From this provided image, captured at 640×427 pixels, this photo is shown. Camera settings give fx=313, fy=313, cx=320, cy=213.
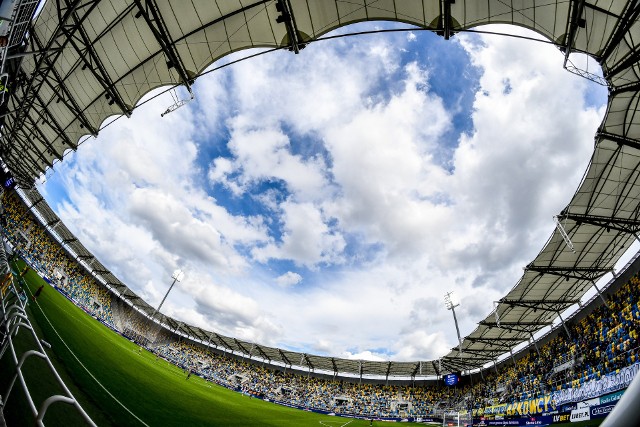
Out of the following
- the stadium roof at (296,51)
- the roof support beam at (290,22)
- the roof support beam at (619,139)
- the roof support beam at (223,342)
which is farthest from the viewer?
the roof support beam at (223,342)

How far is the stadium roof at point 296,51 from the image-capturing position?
11088 mm

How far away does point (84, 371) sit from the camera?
11.9 m

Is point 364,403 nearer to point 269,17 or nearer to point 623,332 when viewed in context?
point 623,332

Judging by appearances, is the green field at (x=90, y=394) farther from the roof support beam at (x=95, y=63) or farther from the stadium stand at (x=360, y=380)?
the roof support beam at (x=95, y=63)

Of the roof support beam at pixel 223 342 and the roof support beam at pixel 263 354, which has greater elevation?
the roof support beam at pixel 223 342

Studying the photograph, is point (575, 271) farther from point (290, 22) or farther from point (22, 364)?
point (22, 364)

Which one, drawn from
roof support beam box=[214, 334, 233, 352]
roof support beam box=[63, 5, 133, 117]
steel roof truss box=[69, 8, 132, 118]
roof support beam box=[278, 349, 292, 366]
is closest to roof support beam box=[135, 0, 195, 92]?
roof support beam box=[63, 5, 133, 117]

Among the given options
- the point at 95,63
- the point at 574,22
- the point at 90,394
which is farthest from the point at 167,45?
the point at 574,22

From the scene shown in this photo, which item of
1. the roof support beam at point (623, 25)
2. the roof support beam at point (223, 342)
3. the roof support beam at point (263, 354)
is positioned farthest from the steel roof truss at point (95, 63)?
the roof support beam at point (223, 342)

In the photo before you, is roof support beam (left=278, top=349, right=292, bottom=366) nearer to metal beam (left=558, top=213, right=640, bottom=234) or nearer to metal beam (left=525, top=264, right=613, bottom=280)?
metal beam (left=525, top=264, right=613, bottom=280)

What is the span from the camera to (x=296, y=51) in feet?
42.4

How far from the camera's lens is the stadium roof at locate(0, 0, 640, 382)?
11088 mm

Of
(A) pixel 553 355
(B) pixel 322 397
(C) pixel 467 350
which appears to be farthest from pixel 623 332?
(B) pixel 322 397

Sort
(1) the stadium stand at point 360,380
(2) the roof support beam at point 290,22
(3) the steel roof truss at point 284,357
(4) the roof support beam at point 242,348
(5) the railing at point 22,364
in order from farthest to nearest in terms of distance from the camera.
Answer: (4) the roof support beam at point 242,348, (3) the steel roof truss at point 284,357, (1) the stadium stand at point 360,380, (2) the roof support beam at point 290,22, (5) the railing at point 22,364
